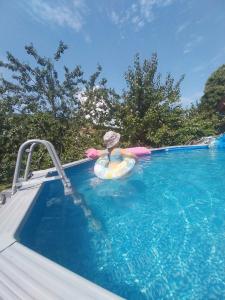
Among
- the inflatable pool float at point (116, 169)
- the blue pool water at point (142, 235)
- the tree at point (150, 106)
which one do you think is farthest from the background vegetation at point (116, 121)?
the blue pool water at point (142, 235)

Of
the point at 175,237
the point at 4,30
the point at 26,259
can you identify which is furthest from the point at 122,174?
the point at 4,30

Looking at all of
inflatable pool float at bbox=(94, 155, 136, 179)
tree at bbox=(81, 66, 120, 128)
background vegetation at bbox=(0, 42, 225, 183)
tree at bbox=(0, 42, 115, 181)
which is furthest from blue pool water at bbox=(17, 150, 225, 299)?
tree at bbox=(81, 66, 120, 128)

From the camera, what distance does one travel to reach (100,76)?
19.5m

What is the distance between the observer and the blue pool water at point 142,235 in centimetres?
242

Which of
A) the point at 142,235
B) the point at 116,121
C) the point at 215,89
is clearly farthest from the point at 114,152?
the point at 215,89

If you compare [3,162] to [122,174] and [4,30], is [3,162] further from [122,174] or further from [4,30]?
[4,30]

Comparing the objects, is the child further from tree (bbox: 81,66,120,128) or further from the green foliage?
the green foliage

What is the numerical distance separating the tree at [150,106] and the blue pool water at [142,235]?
25.4 feet

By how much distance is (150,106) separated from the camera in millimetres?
14203

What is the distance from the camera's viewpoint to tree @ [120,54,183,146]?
45.6 feet

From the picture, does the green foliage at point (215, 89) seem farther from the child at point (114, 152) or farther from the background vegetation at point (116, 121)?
the child at point (114, 152)

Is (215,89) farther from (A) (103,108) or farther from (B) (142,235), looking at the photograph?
(B) (142,235)

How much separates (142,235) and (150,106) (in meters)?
11.6

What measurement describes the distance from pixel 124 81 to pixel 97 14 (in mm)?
4678
